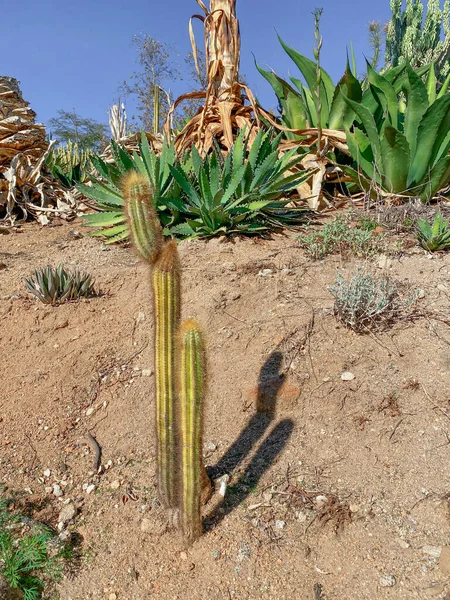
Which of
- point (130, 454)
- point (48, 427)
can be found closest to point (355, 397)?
point (130, 454)

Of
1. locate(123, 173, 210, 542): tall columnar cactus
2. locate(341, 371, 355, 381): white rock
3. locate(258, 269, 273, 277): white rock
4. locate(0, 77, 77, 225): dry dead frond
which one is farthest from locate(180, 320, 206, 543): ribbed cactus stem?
locate(0, 77, 77, 225): dry dead frond

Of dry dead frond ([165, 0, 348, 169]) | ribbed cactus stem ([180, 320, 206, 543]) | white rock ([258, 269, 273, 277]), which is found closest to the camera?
ribbed cactus stem ([180, 320, 206, 543])

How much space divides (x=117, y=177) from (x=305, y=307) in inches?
84.3

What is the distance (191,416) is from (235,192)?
2675 mm

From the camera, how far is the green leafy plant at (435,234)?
357 centimetres

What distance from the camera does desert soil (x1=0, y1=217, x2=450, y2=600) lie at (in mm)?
1896

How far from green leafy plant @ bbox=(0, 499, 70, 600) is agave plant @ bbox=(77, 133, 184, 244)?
264cm

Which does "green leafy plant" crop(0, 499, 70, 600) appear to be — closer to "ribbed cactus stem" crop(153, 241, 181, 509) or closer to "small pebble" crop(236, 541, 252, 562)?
"ribbed cactus stem" crop(153, 241, 181, 509)

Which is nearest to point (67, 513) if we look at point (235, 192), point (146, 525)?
point (146, 525)

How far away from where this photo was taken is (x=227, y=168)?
4.10 meters

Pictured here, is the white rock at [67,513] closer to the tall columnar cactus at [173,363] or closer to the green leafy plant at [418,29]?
the tall columnar cactus at [173,363]

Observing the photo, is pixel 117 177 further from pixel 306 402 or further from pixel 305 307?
pixel 306 402

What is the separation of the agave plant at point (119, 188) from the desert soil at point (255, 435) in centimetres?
71

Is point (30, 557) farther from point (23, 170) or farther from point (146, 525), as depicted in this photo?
point (23, 170)
